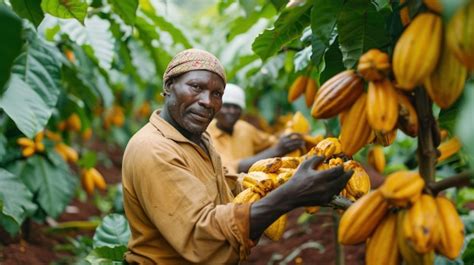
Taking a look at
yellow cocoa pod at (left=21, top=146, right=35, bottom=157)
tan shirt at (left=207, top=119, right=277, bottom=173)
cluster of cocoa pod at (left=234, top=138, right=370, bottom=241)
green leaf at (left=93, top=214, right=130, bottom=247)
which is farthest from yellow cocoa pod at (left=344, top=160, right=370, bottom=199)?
yellow cocoa pod at (left=21, top=146, right=35, bottom=157)

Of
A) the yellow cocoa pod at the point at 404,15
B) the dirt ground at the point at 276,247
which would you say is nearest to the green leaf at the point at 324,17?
the yellow cocoa pod at the point at 404,15

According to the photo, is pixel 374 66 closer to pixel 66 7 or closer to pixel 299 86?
pixel 66 7

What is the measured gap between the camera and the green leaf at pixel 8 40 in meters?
1.16

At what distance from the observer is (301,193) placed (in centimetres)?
181

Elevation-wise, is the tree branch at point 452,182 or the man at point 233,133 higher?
the tree branch at point 452,182

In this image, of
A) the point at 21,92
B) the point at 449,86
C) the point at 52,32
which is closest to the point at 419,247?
the point at 449,86

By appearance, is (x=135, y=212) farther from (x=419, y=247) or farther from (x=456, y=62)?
(x=456, y=62)

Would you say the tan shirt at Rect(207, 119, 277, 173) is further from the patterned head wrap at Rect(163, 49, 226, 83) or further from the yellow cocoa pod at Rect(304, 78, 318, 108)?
the patterned head wrap at Rect(163, 49, 226, 83)

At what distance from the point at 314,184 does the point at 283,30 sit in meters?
0.74

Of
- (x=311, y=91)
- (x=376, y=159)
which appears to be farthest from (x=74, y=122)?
(x=311, y=91)

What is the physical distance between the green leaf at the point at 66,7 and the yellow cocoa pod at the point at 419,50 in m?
1.17

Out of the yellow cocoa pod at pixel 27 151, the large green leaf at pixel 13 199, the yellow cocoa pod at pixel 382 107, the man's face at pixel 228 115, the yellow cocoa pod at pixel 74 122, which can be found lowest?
the man's face at pixel 228 115

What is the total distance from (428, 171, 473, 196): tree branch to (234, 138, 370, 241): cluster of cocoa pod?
0.38 m

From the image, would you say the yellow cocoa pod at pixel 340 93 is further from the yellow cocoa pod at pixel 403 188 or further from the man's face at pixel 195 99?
the man's face at pixel 195 99
